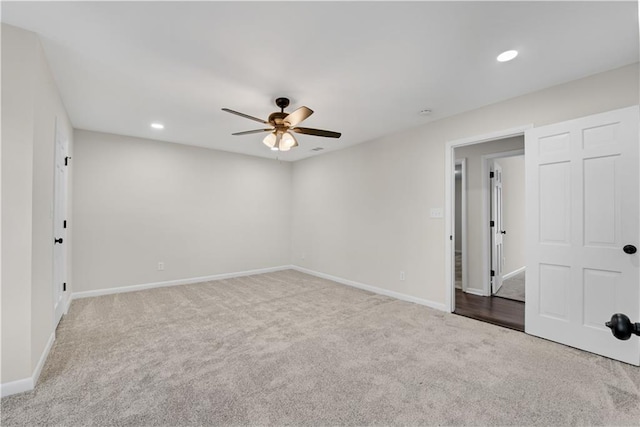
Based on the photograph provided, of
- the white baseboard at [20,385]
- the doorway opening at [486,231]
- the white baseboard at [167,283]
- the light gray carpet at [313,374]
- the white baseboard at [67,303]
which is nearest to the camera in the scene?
the light gray carpet at [313,374]

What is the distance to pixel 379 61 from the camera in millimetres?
2379

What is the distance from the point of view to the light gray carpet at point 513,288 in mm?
4380

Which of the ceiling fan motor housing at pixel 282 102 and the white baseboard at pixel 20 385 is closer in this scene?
the white baseboard at pixel 20 385

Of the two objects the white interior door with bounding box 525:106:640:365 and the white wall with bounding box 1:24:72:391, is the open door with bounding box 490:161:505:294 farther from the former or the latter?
the white wall with bounding box 1:24:72:391

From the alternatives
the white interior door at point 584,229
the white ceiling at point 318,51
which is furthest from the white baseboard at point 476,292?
the white ceiling at point 318,51

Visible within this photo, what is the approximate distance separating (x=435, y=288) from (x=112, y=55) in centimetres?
421

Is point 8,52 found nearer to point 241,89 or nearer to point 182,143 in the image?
point 241,89

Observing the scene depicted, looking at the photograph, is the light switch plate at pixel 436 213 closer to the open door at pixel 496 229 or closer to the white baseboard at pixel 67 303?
the open door at pixel 496 229

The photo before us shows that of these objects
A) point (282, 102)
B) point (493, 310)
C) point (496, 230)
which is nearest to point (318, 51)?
point (282, 102)

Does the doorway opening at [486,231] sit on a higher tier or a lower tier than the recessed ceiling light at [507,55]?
lower

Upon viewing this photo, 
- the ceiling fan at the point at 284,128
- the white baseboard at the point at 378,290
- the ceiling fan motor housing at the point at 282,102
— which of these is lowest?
the white baseboard at the point at 378,290

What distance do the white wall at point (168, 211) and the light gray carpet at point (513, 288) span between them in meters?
4.19

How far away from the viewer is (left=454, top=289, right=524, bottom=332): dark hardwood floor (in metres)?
3.31

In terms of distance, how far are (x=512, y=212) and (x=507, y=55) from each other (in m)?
4.10
